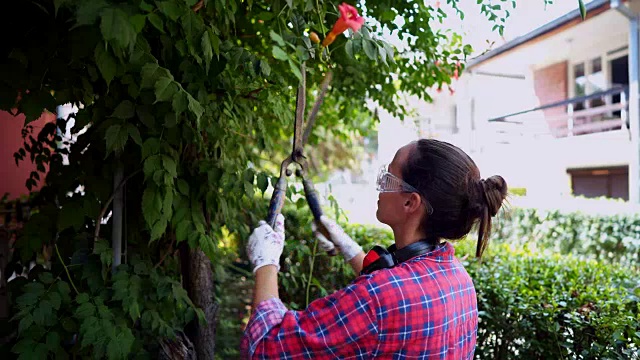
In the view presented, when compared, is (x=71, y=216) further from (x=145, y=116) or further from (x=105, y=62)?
(x=105, y=62)

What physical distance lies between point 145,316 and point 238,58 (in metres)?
1.29

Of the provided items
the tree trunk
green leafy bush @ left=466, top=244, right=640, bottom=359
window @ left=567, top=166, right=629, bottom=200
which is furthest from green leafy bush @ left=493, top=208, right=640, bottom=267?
the tree trunk

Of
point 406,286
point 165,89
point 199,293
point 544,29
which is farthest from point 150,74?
point 544,29

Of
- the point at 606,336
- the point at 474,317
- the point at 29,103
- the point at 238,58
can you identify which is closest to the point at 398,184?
the point at 474,317

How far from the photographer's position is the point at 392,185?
1.68m

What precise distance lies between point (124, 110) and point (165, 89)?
0.38 meters

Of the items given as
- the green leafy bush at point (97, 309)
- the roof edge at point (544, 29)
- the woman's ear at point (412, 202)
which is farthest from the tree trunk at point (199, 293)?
the roof edge at point (544, 29)

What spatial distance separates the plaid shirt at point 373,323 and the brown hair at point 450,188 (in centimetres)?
18

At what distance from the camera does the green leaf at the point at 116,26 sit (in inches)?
52.4

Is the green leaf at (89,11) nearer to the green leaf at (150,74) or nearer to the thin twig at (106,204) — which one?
the green leaf at (150,74)

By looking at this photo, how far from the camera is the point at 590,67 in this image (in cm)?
1367

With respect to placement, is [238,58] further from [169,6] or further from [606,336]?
[606,336]

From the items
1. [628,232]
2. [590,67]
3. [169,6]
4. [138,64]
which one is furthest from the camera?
[590,67]

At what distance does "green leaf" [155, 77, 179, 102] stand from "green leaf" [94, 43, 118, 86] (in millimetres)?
186
